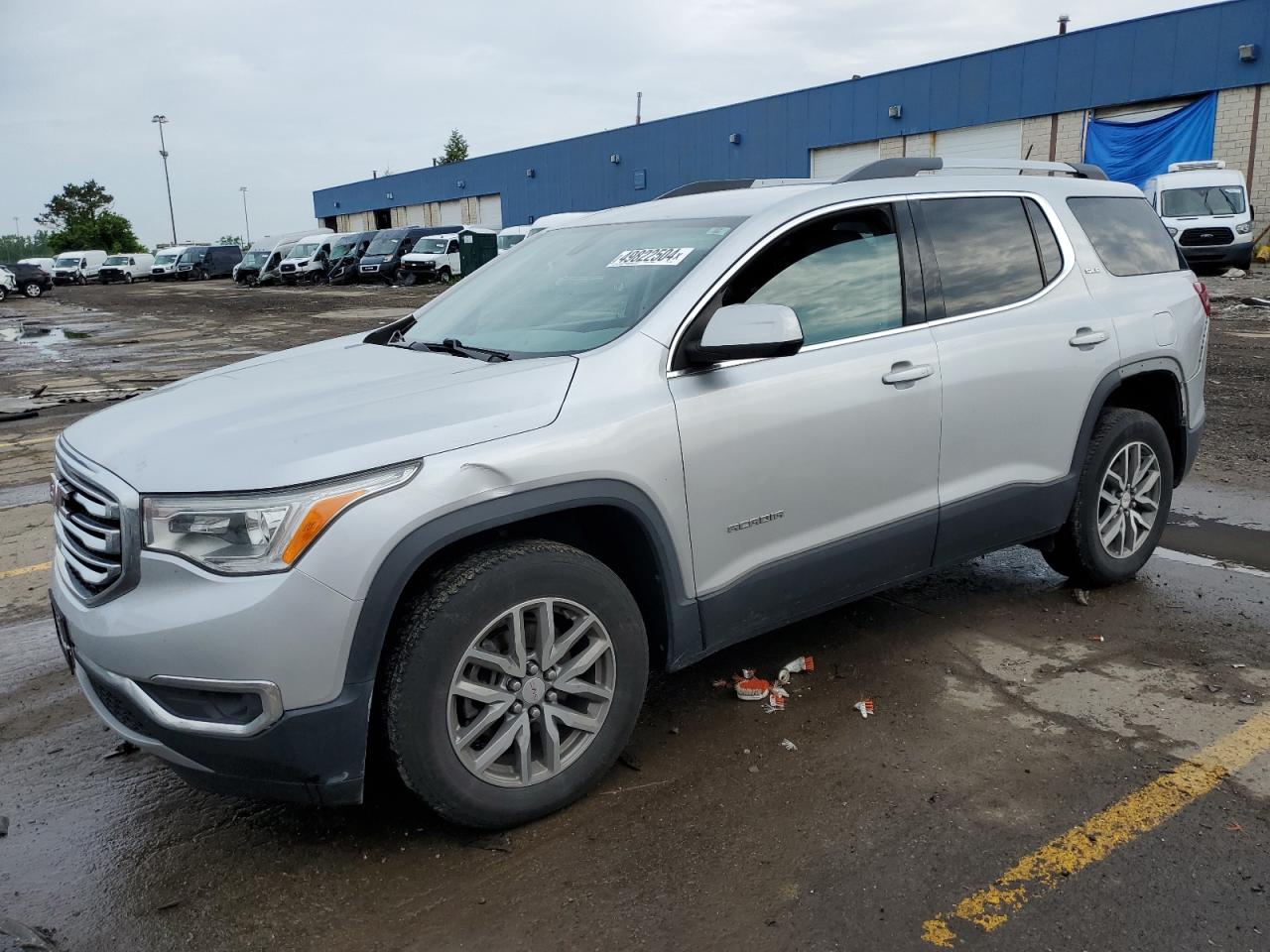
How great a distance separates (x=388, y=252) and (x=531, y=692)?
38.8 m

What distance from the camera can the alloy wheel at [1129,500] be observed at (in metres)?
4.58

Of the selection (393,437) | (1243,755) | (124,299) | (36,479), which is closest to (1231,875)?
(1243,755)

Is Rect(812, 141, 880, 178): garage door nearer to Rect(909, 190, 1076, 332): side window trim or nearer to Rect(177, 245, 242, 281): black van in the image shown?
Rect(909, 190, 1076, 332): side window trim

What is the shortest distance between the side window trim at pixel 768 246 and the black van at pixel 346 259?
3959 cm

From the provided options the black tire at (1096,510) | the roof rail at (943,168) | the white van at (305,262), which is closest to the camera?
the roof rail at (943,168)

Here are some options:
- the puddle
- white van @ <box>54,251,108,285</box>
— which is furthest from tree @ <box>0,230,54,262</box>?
the puddle

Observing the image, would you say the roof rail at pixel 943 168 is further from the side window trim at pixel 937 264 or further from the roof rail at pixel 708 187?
the roof rail at pixel 708 187

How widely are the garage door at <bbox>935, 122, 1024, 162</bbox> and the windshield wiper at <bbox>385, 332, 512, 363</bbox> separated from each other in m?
29.3

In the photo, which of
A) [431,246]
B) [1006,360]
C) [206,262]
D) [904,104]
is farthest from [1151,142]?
[206,262]

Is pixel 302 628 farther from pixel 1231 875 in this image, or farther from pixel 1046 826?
pixel 1231 875

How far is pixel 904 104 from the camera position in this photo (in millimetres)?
32938

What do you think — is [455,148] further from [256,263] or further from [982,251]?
[982,251]

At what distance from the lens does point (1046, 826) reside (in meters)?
2.95

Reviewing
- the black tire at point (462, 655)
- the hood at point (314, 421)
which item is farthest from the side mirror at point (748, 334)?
the black tire at point (462, 655)
